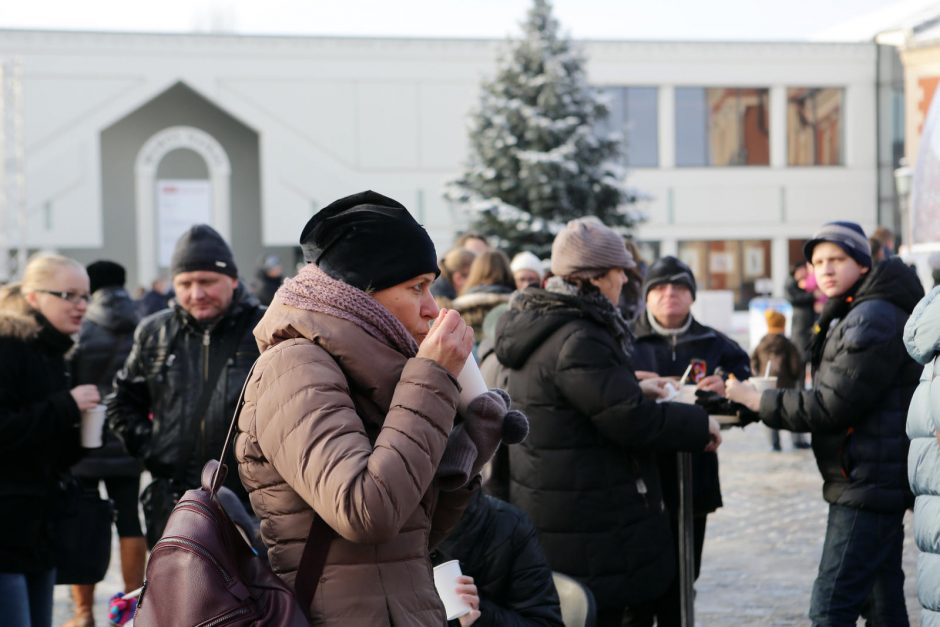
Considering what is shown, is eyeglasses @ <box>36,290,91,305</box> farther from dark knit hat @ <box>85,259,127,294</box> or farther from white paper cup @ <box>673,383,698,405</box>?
white paper cup @ <box>673,383,698,405</box>

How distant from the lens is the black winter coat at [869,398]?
181 inches

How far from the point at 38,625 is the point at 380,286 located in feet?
9.93

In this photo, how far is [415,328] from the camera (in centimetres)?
255

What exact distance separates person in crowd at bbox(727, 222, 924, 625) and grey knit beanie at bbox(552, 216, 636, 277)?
0.82 m

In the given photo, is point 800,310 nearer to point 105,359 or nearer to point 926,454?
point 105,359

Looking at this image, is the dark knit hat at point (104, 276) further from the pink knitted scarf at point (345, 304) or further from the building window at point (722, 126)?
the building window at point (722, 126)

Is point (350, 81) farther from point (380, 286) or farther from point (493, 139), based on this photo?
point (380, 286)

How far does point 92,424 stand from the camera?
4.73 metres

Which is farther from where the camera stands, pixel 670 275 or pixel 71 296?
pixel 670 275

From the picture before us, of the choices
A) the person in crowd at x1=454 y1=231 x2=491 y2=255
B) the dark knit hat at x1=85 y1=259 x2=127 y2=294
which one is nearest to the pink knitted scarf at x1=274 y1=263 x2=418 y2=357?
the dark knit hat at x1=85 y1=259 x2=127 y2=294

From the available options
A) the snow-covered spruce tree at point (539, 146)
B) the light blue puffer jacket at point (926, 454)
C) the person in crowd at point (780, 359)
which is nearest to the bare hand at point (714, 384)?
the light blue puffer jacket at point (926, 454)

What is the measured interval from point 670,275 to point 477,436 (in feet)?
11.4

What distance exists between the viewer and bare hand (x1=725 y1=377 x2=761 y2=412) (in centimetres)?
492

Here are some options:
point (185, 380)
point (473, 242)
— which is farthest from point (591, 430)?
point (473, 242)
